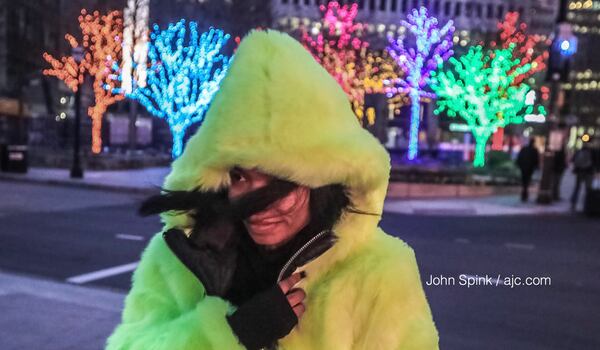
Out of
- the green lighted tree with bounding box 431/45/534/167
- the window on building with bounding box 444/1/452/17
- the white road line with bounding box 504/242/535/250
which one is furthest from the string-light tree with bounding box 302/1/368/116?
the window on building with bounding box 444/1/452/17

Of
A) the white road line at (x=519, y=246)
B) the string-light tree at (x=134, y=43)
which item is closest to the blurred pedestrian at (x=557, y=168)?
the white road line at (x=519, y=246)

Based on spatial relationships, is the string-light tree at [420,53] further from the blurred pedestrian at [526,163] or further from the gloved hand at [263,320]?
the gloved hand at [263,320]

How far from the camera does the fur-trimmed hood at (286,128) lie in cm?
135

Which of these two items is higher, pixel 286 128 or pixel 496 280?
pixel 286 128

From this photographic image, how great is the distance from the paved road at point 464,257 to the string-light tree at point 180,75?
9312 millimetres

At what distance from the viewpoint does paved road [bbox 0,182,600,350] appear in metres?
5.47

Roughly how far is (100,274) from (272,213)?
6042 millimetres

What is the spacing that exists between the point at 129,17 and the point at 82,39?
285 centimetres

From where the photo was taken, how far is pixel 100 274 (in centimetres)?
691

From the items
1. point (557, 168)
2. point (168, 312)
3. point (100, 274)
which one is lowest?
point (100, 274)

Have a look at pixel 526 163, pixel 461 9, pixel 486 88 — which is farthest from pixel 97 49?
pixel 461 9

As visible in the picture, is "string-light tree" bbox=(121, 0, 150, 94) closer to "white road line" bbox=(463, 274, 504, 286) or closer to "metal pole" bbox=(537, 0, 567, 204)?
"metal pole" bbox=(537, 0, 567, 204)

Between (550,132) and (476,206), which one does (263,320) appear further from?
(550,132)

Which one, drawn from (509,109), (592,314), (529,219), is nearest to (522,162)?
(529,219)
